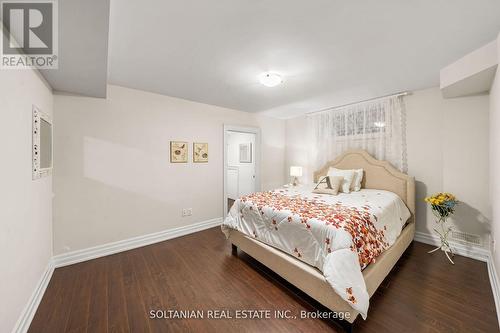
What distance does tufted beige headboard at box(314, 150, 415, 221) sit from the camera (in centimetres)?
286

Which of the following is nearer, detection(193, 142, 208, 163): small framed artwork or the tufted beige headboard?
the tufted beige headboard

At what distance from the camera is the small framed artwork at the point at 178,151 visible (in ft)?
10.7

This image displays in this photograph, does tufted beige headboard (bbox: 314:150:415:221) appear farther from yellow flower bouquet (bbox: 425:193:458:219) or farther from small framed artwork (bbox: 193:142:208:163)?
small framed artwork (bbox: 193:142:208:163)

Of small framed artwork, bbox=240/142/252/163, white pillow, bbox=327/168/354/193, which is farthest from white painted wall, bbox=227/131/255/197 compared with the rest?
white pillow, bbox=327/168/354/193

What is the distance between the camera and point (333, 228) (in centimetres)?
166

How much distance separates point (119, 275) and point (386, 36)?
3613mm

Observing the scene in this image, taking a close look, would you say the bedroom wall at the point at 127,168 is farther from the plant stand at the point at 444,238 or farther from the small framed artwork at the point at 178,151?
the plant stand at the point at 444,238

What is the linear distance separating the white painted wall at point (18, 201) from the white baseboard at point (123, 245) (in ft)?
1.47

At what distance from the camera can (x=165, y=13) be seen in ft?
4.61

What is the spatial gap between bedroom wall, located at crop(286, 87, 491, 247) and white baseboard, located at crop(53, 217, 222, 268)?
3.69 metres

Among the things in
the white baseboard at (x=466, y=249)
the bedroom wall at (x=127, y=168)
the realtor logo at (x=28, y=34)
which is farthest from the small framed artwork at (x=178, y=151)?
the white baseboard at (x=466, y=249)

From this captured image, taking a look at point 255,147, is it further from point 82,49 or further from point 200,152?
point 82,49

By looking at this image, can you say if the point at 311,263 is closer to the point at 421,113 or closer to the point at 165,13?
the point at 165,13

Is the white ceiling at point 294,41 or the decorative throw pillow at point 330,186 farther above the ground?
the white ceiling at point 294,41
